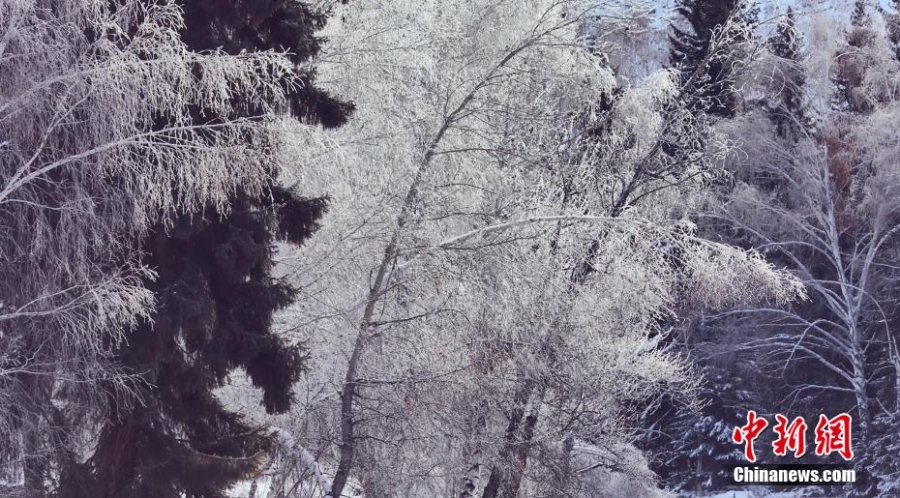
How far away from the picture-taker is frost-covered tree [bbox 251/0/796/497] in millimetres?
8375

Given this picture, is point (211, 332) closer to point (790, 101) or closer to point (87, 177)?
point (87, 177)

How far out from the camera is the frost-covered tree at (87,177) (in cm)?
654

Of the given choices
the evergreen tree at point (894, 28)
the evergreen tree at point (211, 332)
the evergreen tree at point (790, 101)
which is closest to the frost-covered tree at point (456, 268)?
the evergreen tree at point (211, 332)

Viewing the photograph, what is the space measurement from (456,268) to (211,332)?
2.40 metres

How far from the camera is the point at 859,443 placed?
67.7 feet

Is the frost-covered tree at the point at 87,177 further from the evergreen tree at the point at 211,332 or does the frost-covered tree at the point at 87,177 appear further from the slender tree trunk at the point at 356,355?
the slender tree trunk at the point at 356,355

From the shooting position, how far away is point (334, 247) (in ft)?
28.6

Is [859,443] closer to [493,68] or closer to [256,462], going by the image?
[493,68]

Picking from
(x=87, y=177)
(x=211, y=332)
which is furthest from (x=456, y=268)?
(x=87, y=177)

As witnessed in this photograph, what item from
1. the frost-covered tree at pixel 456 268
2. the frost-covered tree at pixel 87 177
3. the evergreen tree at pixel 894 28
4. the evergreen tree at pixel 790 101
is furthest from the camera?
the evergreen tree at pixel 894 28

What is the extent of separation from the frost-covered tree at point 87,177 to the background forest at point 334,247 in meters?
0.03

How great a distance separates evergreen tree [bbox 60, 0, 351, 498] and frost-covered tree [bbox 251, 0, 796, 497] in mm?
516

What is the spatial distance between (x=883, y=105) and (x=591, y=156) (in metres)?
10.8

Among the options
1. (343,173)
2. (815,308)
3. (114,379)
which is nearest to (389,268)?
(343,173)
